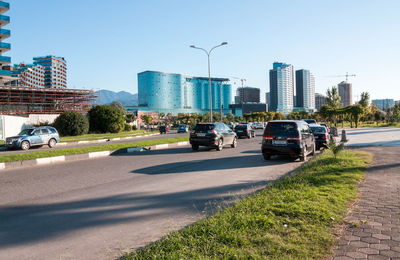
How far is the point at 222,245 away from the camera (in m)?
3.45

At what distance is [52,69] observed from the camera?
522ft

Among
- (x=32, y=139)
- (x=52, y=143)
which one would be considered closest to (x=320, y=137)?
(x=52, y=143)

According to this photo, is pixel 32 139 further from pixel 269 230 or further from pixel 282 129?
pixel 269 230

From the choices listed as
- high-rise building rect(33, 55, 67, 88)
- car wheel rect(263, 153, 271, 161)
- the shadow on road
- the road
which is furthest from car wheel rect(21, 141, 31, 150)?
high-rise building rect(33, 55, 67, 88)

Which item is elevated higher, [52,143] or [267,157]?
[52,143]

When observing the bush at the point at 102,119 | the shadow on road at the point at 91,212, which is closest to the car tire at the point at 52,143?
the shadow on road at the point at 91,212

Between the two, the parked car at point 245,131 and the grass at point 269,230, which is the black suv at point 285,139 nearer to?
the grass at point 269,230

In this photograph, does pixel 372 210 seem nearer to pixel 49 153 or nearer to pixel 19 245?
pixel 19 245

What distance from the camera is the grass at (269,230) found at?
327cm

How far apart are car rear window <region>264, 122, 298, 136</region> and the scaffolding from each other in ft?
203

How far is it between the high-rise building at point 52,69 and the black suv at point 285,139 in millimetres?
166904

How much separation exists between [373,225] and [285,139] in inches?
308

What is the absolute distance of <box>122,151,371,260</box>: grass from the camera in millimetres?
3271

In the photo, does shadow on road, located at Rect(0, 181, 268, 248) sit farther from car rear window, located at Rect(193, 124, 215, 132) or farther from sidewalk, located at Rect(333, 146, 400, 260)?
car rear window, located at Rect(193, 124, 215, 132)
